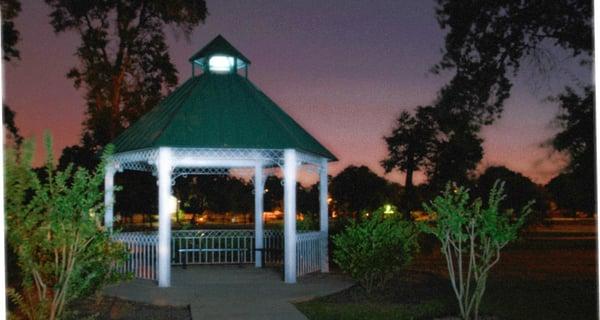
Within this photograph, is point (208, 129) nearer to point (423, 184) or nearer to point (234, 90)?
point (234, 90)

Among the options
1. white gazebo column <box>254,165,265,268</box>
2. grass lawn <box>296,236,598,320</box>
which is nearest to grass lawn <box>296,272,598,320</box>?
grass lawn <box>296,236,598,320</box>

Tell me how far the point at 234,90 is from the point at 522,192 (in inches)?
1207

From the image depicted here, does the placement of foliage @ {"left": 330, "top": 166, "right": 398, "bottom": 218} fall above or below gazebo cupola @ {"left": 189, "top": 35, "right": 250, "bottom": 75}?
below

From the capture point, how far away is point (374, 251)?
39.9 feet

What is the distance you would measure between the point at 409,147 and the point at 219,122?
30805mm

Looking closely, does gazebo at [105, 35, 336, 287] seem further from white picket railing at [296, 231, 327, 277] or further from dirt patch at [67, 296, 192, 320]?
dirt patch at [67, 296, 192, 320]

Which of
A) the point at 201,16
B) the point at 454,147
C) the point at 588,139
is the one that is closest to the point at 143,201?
the point at 201,16

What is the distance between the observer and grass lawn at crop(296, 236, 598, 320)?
10.0 meters

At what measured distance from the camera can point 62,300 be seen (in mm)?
7551

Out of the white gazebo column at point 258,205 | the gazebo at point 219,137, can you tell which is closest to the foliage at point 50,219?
the gazebo at point 219,137

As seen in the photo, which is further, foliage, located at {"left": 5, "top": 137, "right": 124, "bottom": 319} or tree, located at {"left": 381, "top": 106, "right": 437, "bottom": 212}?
tree, located at {"left": 381, "top": 106, "right": 437, "bottom": 212}

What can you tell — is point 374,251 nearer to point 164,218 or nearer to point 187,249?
point 164,218

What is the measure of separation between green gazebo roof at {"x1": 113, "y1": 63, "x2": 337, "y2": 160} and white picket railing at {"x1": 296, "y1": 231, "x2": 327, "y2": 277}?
5.71ft

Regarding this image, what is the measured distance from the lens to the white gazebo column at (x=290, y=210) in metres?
13.4
